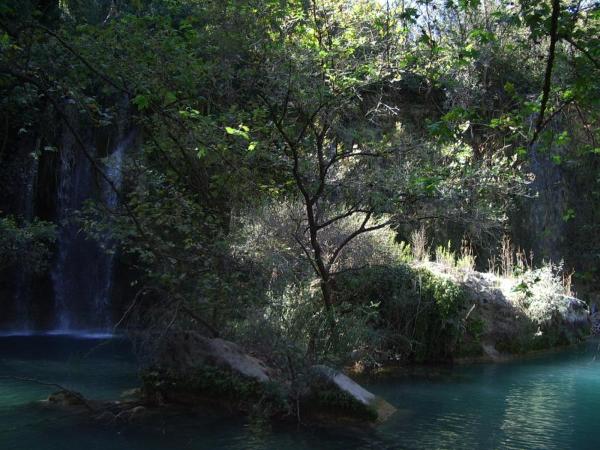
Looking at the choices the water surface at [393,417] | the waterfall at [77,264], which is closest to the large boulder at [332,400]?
the water surface at [393,417]

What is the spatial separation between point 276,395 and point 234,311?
1.07 metres

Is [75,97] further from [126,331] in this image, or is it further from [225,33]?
[225,33]

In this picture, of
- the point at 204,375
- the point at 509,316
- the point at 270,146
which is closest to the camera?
the point at 204,375

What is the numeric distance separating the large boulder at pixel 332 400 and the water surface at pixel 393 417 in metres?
0.26

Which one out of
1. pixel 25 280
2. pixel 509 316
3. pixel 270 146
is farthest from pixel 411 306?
pixel 25 280

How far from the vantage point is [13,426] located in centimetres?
586

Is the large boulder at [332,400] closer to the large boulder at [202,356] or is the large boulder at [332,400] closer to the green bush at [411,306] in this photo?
the large boulder at [202,356]

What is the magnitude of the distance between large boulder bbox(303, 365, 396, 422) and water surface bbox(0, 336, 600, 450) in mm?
257

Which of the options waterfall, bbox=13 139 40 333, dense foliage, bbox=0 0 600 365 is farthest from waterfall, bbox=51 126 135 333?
dense foliage, bbox=0 0 600 365

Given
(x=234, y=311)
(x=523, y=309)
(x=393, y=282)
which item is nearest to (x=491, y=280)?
(x=523, y=309)

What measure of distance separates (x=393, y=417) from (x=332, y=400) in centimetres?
79

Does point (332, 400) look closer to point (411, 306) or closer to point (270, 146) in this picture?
point (270, 146)

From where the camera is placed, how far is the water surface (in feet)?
18.4

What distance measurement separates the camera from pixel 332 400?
6266 mm
